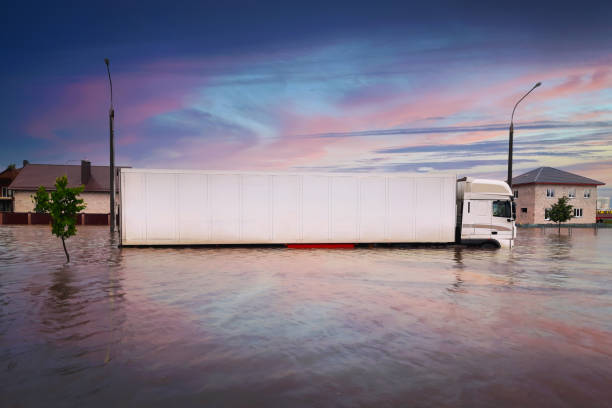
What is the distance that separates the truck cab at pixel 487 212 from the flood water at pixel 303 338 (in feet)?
23.7

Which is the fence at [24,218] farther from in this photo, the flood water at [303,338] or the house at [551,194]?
the house at [551,194]

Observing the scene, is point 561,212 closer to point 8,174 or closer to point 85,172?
point 85,172

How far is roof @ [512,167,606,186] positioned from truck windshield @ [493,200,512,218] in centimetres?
4435

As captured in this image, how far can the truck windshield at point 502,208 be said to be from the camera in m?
19.0

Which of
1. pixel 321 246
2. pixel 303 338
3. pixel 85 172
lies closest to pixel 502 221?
pixel 321 246

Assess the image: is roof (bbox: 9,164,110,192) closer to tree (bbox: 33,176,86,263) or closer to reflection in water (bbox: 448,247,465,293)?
tree (bbox: 33,176,86,263)

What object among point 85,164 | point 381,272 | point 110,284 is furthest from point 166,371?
point 85,164

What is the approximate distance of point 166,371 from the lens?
15.0 ft

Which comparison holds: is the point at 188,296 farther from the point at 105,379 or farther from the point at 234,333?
the point at 105,379

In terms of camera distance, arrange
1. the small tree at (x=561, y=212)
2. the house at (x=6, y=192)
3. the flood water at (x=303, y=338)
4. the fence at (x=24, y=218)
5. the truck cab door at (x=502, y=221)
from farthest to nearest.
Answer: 1. the house at (x=6, y=192)
2. the fence at (x=24, y=218)
3. the small tree at (x=561, y=212)
4. the truck cab door at (x=502, y=221)
5. the flood water at (x=303, y=338)

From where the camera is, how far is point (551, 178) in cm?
5925

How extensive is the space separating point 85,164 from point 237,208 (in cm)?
4477

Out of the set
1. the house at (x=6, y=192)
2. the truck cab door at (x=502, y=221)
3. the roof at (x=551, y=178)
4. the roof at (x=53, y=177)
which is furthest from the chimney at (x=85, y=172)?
the roof at (x=551, y=178)

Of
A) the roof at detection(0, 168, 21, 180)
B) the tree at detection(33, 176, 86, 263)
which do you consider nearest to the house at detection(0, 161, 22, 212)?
the roof at detection(0, 168, 21, 180)
